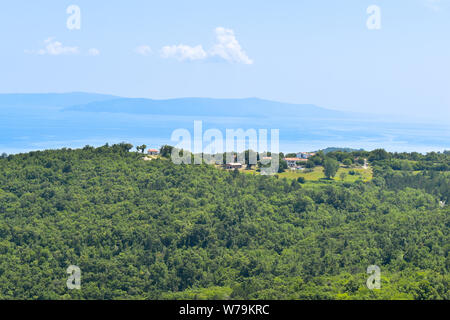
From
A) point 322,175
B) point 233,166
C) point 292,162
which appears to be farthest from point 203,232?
point 292,162

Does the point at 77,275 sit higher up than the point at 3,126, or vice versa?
the point at 3,126

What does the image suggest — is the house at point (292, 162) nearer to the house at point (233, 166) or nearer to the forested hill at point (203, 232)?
the house at point (233, 166)

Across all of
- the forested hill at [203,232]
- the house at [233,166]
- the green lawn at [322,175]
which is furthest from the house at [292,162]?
the forested hill at [203,232]

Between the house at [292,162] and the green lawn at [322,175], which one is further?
the house at [292,162]

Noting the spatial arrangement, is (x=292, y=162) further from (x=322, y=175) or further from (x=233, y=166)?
(x=233, y=166)

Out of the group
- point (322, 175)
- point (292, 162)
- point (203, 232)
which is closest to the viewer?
point (203, 232)
